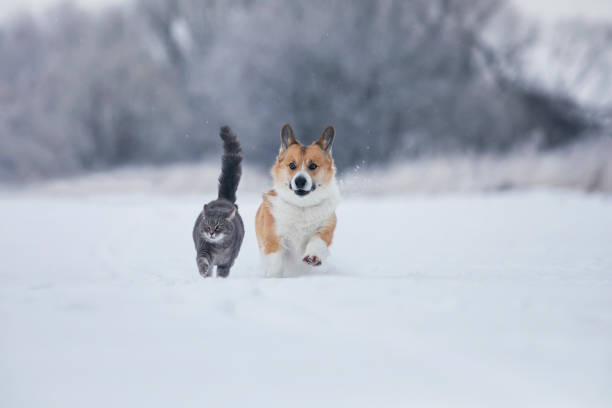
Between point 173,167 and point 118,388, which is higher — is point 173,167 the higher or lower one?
the higher one

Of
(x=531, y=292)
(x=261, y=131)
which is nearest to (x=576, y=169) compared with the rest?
(x=261, y=131)

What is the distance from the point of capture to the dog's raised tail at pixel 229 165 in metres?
3.46

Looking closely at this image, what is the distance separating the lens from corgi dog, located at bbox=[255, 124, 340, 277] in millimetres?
3025

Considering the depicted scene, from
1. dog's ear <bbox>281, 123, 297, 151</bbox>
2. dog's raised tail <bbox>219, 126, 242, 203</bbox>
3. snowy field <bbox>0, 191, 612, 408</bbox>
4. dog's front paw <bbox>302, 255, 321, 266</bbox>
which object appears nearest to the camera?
snowy field <bbox>0, 191, 612, 408</bbox>

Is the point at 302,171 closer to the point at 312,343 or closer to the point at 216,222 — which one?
the point at 216,222

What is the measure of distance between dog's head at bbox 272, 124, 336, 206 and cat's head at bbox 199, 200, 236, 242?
0.37 m

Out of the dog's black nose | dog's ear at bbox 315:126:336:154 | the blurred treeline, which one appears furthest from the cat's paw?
the blurred treeline

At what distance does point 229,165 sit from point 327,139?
738 mm

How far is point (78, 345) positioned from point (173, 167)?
10.5 m

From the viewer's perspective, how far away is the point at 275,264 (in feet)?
10.2

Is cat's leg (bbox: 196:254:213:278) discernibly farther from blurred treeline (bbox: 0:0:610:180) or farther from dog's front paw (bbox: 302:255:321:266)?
blurred treeline (bbox: 0:0:610:180)

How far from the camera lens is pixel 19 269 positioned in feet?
12.6

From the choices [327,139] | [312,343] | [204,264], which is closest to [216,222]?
[204,264]

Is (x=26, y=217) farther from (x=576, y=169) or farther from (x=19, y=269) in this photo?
(x=576, y=169)
